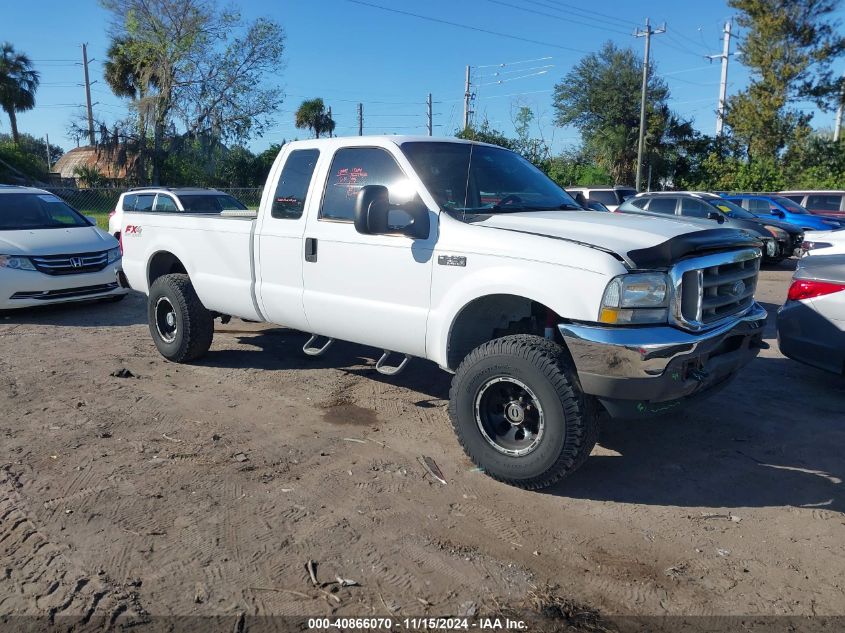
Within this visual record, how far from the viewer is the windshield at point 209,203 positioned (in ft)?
46.6

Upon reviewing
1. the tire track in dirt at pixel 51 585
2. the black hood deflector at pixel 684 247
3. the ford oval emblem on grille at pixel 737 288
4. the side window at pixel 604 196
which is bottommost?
the tire track in dirt at pixel 51 585

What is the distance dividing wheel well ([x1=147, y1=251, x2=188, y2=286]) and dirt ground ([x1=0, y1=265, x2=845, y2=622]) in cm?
133

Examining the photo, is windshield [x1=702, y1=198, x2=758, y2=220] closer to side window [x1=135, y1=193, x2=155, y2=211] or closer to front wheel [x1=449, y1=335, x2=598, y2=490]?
side window [x1=135, y1=193, x2=155, y2=211]

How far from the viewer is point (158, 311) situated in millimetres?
6801

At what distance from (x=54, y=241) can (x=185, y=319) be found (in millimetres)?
3912

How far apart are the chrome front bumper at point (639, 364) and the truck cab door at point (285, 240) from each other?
2.41 meters

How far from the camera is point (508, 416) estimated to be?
4.11 m

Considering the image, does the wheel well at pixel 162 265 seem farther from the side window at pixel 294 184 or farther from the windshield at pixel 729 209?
the windshield at pixel 729 209

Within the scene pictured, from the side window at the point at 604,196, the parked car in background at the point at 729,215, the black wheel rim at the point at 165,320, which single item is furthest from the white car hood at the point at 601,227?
the side window at the point at 604,196

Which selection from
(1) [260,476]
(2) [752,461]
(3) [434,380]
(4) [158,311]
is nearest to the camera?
(1) [260,476]

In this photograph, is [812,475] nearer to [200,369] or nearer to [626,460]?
[626,460]

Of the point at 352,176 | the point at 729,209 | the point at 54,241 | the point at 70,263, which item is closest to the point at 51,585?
the point at 352,176

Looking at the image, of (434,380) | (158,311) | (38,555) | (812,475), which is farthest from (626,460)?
(158,311)

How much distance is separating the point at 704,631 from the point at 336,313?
3206mm
